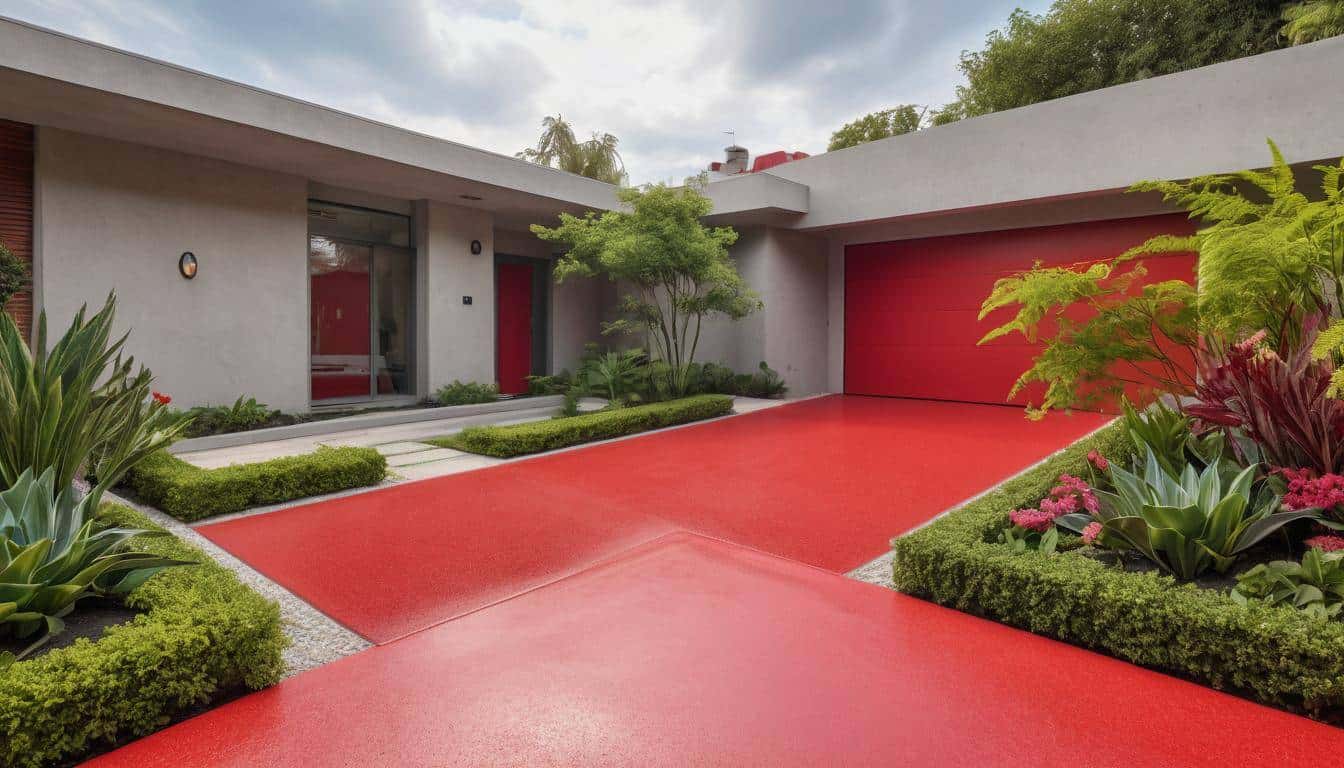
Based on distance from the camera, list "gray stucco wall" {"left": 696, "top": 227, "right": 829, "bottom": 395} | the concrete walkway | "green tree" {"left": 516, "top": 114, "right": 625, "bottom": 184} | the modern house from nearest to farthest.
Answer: the concrete walkway < the modern house < "gray stucco wall" {"left": 696, "top": 227, "right": 829, "bottom": 395} < "green tree" {"left": 516, "top": 114, "right": 625, "bottom": 184}

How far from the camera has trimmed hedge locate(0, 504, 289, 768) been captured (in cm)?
185

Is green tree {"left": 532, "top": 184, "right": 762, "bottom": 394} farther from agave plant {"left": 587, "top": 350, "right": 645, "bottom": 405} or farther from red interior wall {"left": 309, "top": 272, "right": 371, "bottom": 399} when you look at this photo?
red interior wall {"left": 309, "top": 272, "right": 371, "bottom": 399}

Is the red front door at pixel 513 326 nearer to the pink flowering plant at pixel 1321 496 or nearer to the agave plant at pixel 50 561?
the agave plant at pixel 50 561

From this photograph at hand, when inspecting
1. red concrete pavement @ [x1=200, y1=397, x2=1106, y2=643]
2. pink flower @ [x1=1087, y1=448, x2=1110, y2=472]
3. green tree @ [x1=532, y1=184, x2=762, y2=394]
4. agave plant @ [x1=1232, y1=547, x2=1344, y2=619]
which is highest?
green tree @ [x1=532, y1=184, x2=762, y2=394]

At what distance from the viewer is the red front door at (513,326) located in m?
12.1

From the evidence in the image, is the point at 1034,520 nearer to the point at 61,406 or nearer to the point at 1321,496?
the point at 1321,496

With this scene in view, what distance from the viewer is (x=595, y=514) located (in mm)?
4672

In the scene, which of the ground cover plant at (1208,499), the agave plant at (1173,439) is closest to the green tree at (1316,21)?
the ground cover plant at (1208,499)

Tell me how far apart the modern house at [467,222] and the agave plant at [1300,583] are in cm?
Answer: 690

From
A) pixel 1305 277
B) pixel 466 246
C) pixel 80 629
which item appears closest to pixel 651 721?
pixel 80 629

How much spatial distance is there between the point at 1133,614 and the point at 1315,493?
1.24 meters

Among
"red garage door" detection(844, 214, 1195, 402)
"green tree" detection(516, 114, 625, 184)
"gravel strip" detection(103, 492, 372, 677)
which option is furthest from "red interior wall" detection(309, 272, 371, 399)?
"green tree" detection(516, 114, 625, 184)

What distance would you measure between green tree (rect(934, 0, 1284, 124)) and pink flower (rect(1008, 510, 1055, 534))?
731 inches

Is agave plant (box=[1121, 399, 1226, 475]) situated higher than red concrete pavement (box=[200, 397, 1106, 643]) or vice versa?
agave plant (box=[1121, 399, 1226, 475])
